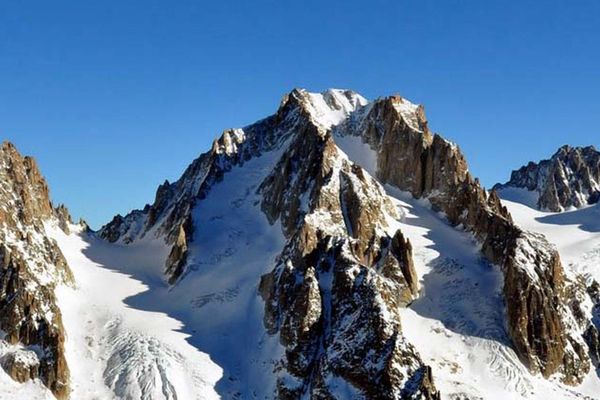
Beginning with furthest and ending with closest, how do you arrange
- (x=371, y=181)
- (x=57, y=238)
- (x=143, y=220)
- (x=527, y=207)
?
(x=527, y=207)
(x=143, y=220)
(x=57, y=238)
(x=371, y=181)

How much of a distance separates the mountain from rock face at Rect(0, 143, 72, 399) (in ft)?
70.2

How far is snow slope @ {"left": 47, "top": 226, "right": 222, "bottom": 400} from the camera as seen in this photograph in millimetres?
87562

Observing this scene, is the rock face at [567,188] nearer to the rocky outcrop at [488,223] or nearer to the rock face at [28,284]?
the rocky outcrop at [488,223]

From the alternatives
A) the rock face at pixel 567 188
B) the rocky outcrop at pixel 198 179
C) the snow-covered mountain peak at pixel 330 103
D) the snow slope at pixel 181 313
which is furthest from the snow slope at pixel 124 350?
the rock face at pixel 567 188

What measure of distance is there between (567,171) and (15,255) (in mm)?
159585

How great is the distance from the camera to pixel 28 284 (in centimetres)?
9650

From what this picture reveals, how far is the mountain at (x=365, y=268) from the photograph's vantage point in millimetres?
86312

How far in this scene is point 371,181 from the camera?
125m

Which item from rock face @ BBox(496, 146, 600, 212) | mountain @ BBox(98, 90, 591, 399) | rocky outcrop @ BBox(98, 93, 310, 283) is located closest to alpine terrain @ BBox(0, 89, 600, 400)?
mountain @ BBox(98, 90, 591, 399)

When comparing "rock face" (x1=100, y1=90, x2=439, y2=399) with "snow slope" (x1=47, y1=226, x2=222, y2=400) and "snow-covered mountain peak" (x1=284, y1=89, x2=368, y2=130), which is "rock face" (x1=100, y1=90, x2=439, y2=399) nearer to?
"snow slope" (x1=47, y1=226, x2=222, y2=400)

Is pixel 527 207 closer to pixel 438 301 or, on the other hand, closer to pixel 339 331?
pixel 438 301

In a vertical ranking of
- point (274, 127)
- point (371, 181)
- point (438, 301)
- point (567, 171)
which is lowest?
point (438, 301)

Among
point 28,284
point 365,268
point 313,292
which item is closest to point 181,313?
point 28,284

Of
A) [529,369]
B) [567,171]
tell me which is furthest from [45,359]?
[567,171]
